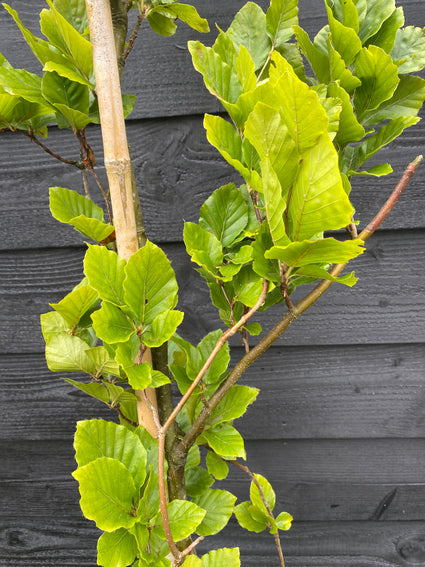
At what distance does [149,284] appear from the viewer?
0.45 m

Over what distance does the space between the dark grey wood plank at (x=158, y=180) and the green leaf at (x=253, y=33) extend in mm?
312

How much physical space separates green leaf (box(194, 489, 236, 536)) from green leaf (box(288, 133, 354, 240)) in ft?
1.16

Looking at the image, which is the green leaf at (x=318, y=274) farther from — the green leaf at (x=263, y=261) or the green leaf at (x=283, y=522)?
the green leaf at (x=283, y=522)

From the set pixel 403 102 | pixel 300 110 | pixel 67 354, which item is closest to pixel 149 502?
pixel 67 354

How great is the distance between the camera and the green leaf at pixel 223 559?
48cm

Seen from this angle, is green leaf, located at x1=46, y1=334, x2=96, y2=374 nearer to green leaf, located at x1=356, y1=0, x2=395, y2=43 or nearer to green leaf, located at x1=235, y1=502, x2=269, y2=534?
green leaf, located at x1=235, y1=502, x2=269, y2=534

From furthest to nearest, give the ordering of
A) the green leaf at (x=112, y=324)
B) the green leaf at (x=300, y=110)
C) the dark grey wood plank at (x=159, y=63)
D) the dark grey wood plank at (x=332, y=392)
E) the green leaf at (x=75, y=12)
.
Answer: the dark grey wood plank at (x=332, y=392), the dark grey wood plank at (x=159, y=63), the green leaf at (x=75, y=12), the green leaf at (x=112, y=324), the green leaf at (x=300, y=110)

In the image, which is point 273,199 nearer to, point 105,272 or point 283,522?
point 105,272

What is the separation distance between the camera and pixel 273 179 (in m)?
0.34

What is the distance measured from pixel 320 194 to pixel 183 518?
32 cm

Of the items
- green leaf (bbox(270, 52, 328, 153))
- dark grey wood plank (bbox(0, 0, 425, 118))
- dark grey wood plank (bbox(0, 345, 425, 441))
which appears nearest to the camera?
green leaf (bbox(270, 52, 328, 153))

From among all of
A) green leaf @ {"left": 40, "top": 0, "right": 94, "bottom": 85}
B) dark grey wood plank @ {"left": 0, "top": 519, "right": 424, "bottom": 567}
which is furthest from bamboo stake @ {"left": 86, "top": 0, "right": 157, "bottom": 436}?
dark grey wood plank @ {"left": 0, "top": 519, "right": 424, "bottom": 567}

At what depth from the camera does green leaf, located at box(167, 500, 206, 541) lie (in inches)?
17.1

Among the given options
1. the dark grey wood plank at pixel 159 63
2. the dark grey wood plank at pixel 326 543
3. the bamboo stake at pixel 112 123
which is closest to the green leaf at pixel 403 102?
the bamboo stake at pixel 112 123
